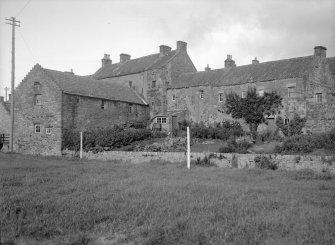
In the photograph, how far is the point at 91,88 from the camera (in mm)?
38500

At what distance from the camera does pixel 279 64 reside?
38938 mm

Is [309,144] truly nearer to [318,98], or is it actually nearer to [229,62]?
[318,98]

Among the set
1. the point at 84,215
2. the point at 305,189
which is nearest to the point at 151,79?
the point at 305,189

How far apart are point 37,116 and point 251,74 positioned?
74.0ft

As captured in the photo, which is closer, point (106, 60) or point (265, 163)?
point (265, 163)

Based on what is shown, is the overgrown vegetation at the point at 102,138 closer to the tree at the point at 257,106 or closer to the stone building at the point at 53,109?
the stone building at the point at 53,109

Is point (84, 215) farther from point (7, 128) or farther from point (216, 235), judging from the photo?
point (7, 128)

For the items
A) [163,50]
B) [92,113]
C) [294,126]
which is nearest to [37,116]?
[92,113]

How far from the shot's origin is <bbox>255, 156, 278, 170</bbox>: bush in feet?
60.4

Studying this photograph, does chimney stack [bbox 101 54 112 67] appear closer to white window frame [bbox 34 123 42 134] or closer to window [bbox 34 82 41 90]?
window [bbox 34 82 41 90]

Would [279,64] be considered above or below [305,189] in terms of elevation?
above

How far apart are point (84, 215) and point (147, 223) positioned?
1.63m

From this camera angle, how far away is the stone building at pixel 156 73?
147 feet

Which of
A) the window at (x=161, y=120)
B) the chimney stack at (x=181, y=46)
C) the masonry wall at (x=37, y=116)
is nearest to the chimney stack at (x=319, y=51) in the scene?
the chimney stack at (x=181, y=46)
